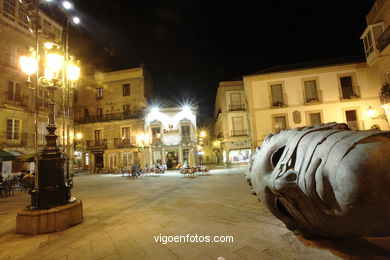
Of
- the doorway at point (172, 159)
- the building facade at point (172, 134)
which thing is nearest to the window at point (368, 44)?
the building facade at point (172, 134)

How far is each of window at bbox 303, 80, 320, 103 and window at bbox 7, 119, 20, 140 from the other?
27394 mm

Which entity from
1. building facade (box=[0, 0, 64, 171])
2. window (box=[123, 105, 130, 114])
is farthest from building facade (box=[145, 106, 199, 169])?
building facade (box=[0, 0, 64, 171])

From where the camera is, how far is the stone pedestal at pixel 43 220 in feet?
13.0

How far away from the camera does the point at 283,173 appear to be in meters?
2.42

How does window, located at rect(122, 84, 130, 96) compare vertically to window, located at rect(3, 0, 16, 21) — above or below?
below

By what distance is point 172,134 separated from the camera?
2588 centimetres

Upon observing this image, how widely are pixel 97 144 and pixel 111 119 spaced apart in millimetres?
3951

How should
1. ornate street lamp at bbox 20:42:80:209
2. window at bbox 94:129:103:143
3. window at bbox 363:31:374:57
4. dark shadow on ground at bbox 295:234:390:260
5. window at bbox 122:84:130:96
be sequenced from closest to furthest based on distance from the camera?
1. dark shadow on ground at bbox 295:234:390:260
2. ornate street lamp at bbox 20:42:80:209
3. window at bbox 363:31:374:57
4. window at bbox 94:129:103:143
5. window at bbox 122:84:130:96

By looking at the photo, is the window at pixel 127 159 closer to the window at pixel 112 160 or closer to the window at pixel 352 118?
the window at pixel 112 160

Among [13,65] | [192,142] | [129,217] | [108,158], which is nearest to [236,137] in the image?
[192,142]

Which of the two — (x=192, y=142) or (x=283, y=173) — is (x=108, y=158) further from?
(x=283, y=173)

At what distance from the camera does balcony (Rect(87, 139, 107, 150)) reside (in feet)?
86.6

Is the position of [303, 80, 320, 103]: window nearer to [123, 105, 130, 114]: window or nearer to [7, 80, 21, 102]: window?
[123, 105, 130, 114]: window

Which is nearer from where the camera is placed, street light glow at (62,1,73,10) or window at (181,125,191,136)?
street light glow at (62,1,73,10)
